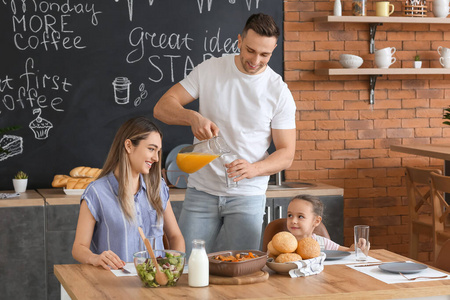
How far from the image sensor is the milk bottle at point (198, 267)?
2129mm

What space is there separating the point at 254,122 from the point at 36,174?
6.35ft

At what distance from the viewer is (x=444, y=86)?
4875 mm

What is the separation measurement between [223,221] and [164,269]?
0.81 m

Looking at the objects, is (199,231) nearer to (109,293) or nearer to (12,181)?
(109,293)

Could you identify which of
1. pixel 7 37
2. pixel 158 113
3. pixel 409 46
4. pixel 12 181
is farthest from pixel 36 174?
pixel 409 46

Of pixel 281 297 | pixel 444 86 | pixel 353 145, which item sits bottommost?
pixel 281 297

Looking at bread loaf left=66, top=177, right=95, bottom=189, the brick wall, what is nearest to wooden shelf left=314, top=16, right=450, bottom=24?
the brick wall

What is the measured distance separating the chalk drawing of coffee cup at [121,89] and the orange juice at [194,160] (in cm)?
184

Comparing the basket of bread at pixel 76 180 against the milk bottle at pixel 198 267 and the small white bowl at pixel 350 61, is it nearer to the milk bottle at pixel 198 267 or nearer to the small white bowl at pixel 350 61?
the small white bowl at pixel 350 61

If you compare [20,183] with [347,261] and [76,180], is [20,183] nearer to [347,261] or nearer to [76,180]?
[76,180]

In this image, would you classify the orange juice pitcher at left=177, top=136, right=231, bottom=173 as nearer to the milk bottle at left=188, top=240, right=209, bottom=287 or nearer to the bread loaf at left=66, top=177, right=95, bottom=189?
the milk bottle at left=188, top=240, right=209, bottom=287

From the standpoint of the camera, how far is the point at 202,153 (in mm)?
2633

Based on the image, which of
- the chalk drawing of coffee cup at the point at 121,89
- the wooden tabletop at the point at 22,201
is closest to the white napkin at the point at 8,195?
the wooden tabletop at the point at 22,201

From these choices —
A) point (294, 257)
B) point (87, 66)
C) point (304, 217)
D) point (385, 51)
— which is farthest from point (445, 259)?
point (87, 66)
